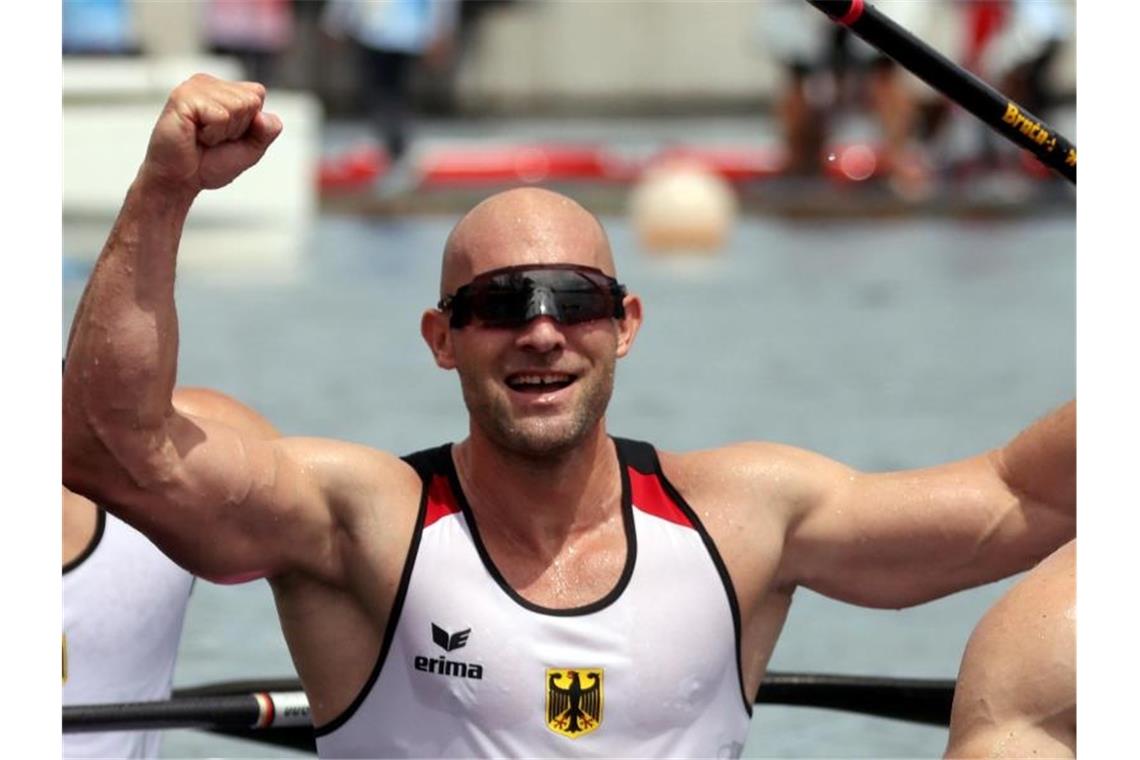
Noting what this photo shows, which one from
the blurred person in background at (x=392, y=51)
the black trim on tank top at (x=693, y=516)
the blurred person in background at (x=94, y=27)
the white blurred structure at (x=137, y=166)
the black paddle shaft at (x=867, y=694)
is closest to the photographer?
the black trim on tank top at (x=693, y=516)

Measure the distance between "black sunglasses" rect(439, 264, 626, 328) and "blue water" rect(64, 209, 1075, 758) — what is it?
228cm

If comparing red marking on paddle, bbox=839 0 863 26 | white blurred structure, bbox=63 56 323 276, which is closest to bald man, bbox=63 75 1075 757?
red marking on paddle, bbox=839 0 863 26

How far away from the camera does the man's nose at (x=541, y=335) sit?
4086mm

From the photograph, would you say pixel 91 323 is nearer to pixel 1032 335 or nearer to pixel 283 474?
pixel 283 474

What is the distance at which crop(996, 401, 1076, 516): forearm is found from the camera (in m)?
4.38

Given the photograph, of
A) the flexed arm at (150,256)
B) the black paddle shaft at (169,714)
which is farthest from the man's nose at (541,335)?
the black paddle shaft at (169,714)

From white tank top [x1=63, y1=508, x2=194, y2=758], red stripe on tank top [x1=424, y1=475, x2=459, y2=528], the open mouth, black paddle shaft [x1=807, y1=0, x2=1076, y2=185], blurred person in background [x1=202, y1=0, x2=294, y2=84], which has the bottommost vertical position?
white tank top [x1=63, y1=508, x2=194, y2=758]

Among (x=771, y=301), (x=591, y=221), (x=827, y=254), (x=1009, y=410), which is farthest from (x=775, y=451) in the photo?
(x=827, y=254)

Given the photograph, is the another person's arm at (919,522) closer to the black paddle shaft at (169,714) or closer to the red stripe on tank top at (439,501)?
the red stripe on tank top at (439,501)

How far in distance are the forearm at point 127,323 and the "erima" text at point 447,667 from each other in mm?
694

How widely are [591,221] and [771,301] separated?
10.9 metres

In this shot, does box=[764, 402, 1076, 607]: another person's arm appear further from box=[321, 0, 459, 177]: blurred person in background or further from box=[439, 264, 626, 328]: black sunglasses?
box=[321, 0, 459, 177]: blurred person in background

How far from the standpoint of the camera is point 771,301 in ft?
49.7

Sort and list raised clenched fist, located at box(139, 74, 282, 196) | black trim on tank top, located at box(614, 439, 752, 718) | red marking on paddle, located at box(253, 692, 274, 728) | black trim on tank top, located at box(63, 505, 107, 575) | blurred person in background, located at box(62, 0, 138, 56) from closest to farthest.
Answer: raised clenched fist, located at box(139, 74, 282, 196) → black trim on tank top, located at box(614, 439, 752, 718) → black trim on tank top, located at box(63, 505, 107, 575) → red marking on paddle, located at box(253, 692, 274, 728) → blurred person in background, located at box(62, 0, 138, 56)
